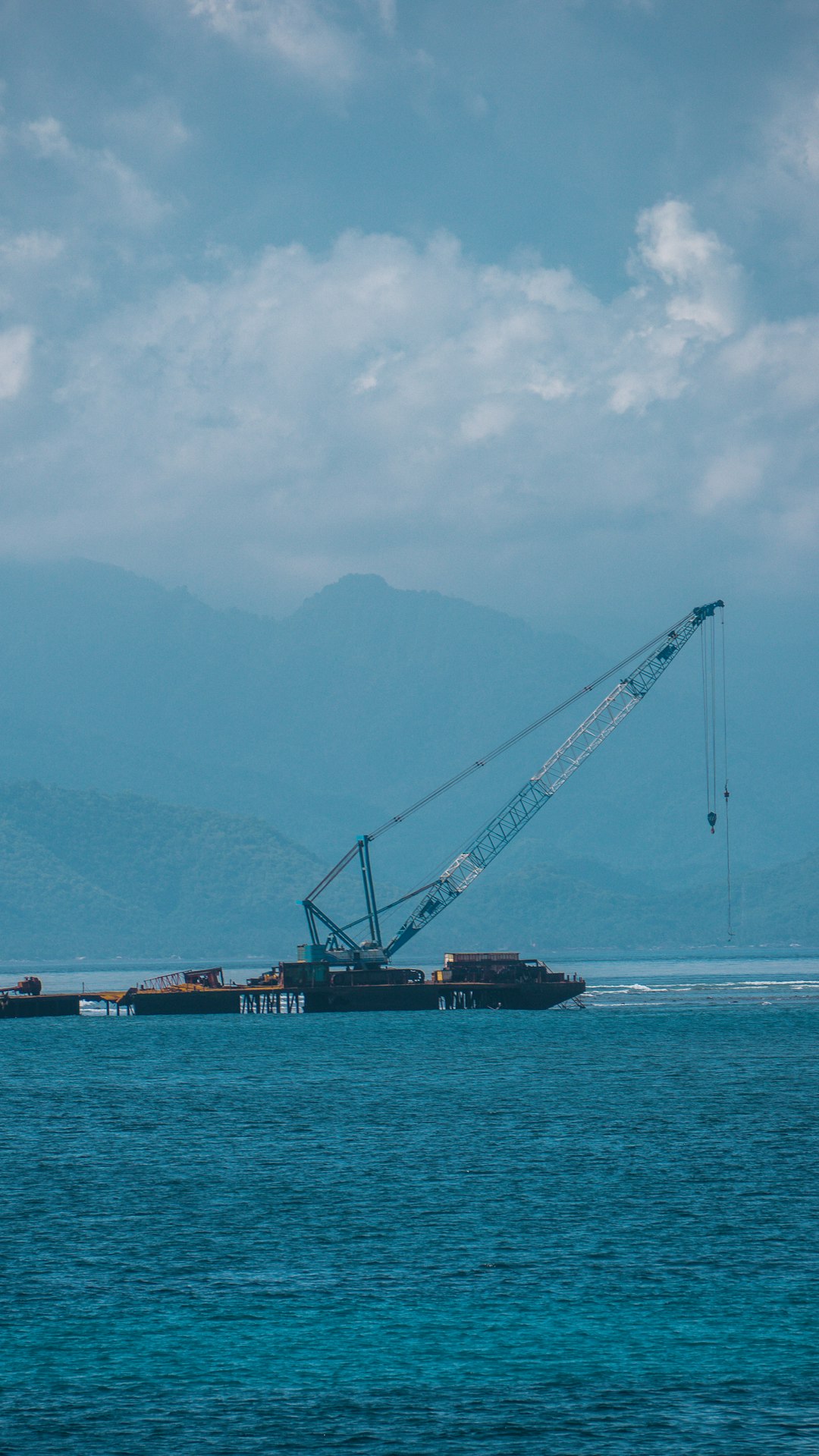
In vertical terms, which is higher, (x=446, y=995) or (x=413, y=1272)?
(x=446, y=995)

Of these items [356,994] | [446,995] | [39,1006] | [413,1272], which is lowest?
[413,1272]

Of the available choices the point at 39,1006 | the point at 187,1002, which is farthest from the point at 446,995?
the point at 39,1006

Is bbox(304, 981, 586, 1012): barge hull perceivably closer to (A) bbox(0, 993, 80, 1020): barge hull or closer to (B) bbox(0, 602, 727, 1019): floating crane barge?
(B) bbox(0, 602, 727, 1019): floating crane barge

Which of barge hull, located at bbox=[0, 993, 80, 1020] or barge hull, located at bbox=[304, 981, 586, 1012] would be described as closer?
barge hull, located at bbox=[304, 981, 586, 1012]

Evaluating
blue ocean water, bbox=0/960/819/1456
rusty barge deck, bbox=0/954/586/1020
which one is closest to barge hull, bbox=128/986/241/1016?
rusty barge deck, bbox=0/954/586/1020

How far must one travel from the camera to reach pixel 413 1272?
2063 inches

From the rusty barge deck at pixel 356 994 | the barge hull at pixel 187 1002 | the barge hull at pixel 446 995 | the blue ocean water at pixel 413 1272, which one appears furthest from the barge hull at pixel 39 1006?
the blue ocean water at pixel 413 1272

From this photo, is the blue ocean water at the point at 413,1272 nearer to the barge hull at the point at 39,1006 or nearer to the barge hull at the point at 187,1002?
the barge hull at the point at 39,1006

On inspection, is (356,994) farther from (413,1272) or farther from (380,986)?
(413,1272)

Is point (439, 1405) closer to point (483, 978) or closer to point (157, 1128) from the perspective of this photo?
point (157, 1128)

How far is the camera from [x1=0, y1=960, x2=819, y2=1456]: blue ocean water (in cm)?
3828

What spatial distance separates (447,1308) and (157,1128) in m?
43.8

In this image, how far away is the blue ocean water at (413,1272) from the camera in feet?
126

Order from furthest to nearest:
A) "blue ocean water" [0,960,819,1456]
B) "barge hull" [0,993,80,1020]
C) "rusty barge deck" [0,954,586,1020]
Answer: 1. "barge hull" [0,993,80,1020]
2. "rusty barge deck" [0,954,586,1020]
3. "blue ocean water" [0,960,819,1456]
